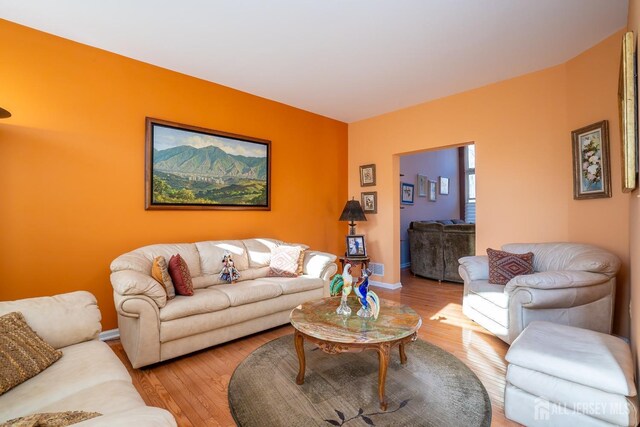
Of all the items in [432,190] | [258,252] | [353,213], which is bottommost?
[258,252]

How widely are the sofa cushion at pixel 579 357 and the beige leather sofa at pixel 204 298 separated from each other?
2.09m

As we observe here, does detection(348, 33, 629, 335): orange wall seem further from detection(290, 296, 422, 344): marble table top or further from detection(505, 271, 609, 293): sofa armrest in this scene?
detection(290, 296, 422, 344): marble table top

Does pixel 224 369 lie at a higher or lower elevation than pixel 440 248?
lower

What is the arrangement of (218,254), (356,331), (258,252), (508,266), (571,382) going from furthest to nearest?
1. (258,252)
2. (218,254)
3. (508,266)
4. (356,331)
5. (571,382)

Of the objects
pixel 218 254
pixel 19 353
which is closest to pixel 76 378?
pixel 19 353

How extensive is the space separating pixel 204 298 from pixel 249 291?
1.40 ft

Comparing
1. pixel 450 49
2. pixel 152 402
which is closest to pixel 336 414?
pixel 152 402

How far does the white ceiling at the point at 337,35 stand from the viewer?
2400mm

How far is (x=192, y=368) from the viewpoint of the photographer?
2.42 m

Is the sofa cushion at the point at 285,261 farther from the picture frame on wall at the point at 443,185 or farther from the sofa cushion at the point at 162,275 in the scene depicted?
the picture frame on wall at the point at 443,185

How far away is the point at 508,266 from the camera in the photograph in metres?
3.01

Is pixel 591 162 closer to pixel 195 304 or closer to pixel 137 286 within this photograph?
pixel 195 304

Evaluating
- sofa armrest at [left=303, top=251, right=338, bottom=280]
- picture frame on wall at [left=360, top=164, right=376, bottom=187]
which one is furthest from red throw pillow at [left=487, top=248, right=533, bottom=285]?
picture frame on wall at [left=360, top=164, right=376, bottom=187]

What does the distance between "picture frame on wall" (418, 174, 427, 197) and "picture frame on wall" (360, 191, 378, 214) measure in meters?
2.19
